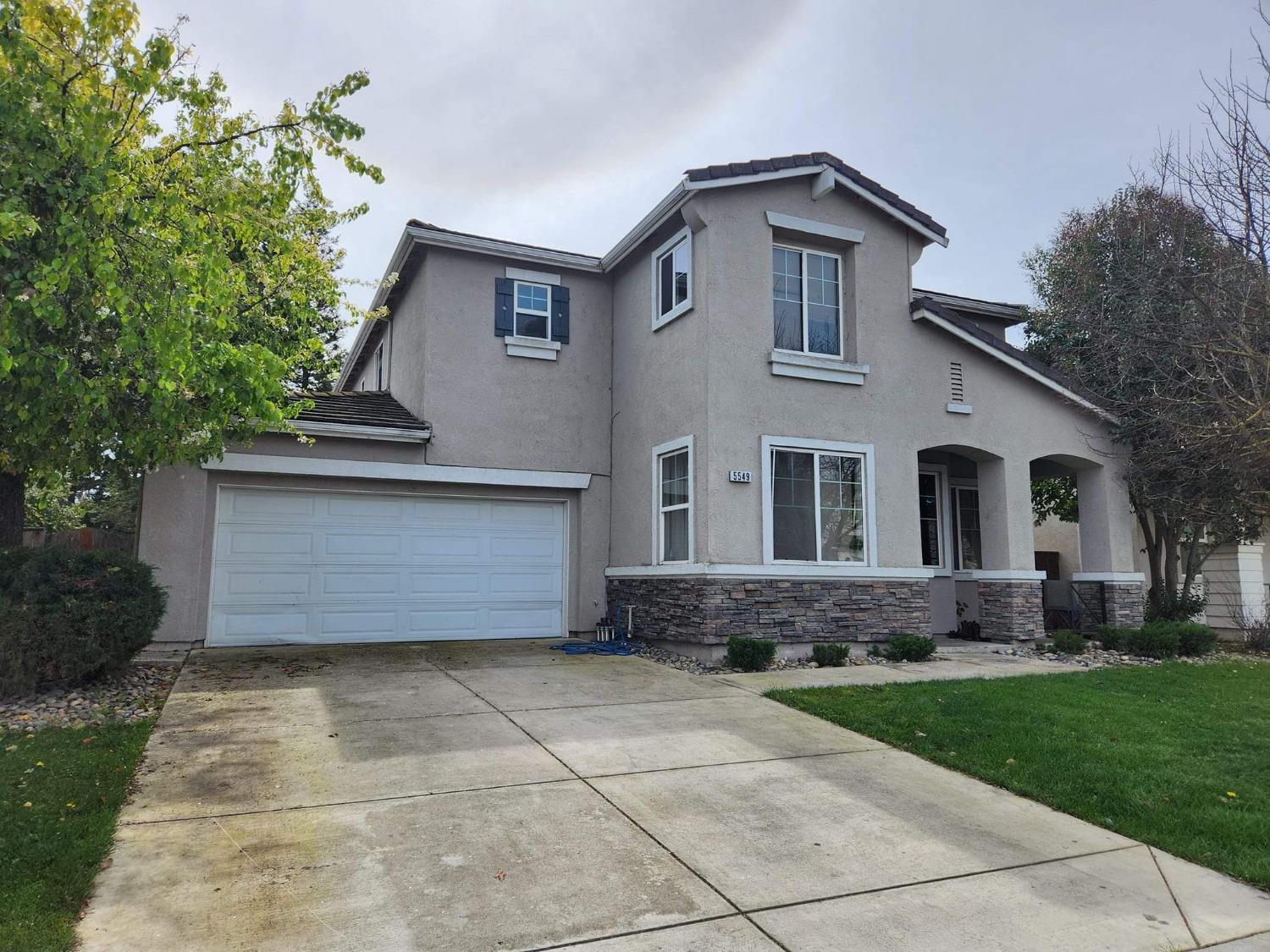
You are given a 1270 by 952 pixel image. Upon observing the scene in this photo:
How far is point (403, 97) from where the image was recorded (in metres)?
8.30

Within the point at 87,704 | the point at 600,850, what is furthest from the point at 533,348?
the point at 600,850

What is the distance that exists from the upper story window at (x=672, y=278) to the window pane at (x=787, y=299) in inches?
47.7

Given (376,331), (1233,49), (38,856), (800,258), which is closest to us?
(38,856)

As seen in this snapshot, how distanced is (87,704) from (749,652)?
6.72 meters

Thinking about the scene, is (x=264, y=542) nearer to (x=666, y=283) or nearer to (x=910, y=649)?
(x=666, y=283)

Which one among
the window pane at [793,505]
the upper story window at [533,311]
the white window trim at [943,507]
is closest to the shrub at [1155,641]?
the white window trim at [943,507]

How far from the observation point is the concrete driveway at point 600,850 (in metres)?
3.54

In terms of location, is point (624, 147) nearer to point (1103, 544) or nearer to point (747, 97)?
point (747, 97)

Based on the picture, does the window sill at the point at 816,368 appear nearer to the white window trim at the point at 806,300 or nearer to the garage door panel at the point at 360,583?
the white window trim at the point at 806,300

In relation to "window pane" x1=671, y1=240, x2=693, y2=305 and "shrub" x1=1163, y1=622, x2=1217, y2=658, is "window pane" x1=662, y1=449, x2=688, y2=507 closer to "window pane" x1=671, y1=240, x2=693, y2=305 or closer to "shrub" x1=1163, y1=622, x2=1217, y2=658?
"window pane" x1=671, y1=240, x2=693, y2=305

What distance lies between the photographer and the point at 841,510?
37.8ft

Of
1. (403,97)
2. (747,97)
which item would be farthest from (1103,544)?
(403,97)

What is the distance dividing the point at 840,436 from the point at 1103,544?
5225mm

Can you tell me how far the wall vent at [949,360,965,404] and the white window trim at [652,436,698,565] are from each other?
14.6ft
